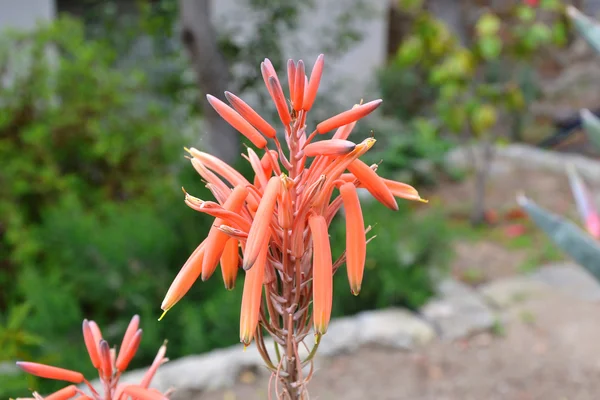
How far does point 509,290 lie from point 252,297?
3734mm

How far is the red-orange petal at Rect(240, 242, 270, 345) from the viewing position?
0.57 m

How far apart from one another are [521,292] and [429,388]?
1318 mm

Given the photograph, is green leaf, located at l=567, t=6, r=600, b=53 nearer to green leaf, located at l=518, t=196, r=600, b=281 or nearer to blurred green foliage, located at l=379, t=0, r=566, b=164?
green leaf, located at l=518, t=196, r=600, b=281

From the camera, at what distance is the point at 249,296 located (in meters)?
0.58

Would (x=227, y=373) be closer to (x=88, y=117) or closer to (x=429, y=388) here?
(x=429, y=388)

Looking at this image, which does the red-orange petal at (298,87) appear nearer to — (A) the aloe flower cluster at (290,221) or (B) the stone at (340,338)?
(A) the aloe flower cluster at (290,221)

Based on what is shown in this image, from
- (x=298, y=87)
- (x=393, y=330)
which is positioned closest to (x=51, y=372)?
(x=298, y=87)

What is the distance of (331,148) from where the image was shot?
1.90 ft

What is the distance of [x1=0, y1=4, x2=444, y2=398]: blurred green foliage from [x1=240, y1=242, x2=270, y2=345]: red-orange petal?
8.13 feet

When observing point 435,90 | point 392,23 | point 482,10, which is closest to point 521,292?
point 435,90

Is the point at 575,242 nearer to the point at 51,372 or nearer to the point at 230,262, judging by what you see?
the point at 230,262

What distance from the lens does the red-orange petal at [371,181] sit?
60 centimetres

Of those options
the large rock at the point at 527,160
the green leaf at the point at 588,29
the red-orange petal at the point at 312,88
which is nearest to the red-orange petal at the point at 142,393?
the red-orange petal at the point at 312,88

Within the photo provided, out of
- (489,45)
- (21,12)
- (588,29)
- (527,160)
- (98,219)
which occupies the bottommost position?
(527,160)
